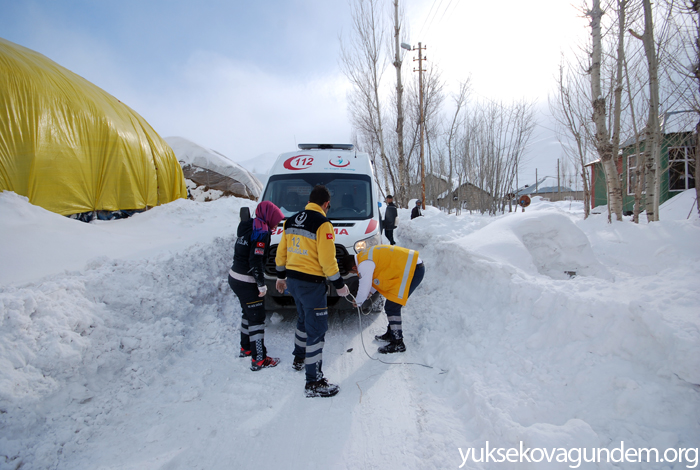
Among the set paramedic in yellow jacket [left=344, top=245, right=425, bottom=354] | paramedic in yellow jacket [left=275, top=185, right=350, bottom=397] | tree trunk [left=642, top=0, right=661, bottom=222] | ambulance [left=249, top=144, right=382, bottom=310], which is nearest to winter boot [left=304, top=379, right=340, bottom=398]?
paramedic in yellow jacket [left=275, top=185, right=350, bottom=397]

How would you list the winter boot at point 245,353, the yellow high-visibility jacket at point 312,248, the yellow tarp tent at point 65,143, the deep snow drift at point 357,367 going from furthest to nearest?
the yellow tarp tent at point 65,143 < the winter boot at point 245,353 < the yellow high-visibility jacket at point 312,248 < the deep snow drift at point 357,367

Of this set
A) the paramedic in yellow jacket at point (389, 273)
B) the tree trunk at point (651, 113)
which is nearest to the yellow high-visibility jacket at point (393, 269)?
the paramedic in yellow jacket at point (389, 273)

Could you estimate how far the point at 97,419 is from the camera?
280 cm

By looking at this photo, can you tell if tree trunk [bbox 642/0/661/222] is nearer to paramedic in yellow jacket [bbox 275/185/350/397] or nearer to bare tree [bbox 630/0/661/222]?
bare tree [bbox 630/0/661/222]

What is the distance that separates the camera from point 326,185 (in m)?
5.66

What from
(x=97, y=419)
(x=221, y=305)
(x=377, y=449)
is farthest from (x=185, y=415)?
(x=221, y=305)

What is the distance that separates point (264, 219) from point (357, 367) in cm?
214

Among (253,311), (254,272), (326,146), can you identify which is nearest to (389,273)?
(254,272)

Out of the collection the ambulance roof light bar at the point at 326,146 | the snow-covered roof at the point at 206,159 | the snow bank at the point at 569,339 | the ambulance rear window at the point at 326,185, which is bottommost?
the snow bank at the point at 569,339

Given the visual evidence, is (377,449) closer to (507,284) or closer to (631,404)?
(631,404)

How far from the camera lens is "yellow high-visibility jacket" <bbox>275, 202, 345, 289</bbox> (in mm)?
3211

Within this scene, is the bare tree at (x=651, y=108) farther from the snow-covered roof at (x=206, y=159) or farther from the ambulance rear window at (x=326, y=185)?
the snow-covered roof at (x=206, y=159)

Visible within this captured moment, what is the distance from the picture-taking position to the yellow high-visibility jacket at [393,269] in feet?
12.5

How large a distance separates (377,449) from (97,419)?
2.54 metres
